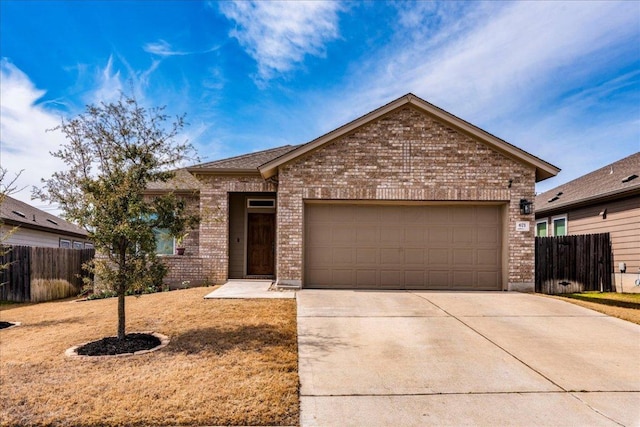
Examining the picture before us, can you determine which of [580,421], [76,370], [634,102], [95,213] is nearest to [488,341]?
[580,421]

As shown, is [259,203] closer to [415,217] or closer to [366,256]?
[366,256]

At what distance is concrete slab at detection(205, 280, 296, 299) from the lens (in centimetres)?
990

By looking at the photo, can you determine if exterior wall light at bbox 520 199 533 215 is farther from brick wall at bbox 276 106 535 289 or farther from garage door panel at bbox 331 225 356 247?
garage door panel at bbox 331 225 356 247

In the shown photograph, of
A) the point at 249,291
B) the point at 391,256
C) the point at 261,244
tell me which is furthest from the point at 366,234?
the point at 261,244

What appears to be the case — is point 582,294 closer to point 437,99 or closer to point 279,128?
point 437,99

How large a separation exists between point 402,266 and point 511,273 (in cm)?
293

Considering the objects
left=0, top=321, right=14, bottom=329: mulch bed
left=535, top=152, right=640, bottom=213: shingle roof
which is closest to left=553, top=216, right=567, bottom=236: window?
left=535, top=152, right=640, bottom=213: shingle roof

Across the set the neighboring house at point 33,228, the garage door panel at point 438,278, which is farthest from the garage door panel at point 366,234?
the neighboring house at point 33,228

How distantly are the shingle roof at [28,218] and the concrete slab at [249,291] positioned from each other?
7.40 m

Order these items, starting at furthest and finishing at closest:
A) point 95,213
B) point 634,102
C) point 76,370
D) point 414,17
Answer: point 634,102
point 414,17
point 95,213
point 76,370

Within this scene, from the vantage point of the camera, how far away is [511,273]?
10.9 meters

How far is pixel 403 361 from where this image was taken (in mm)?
5672

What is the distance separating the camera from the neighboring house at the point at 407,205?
10930 mm

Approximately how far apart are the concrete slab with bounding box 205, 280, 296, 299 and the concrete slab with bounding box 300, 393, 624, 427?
5579mm
